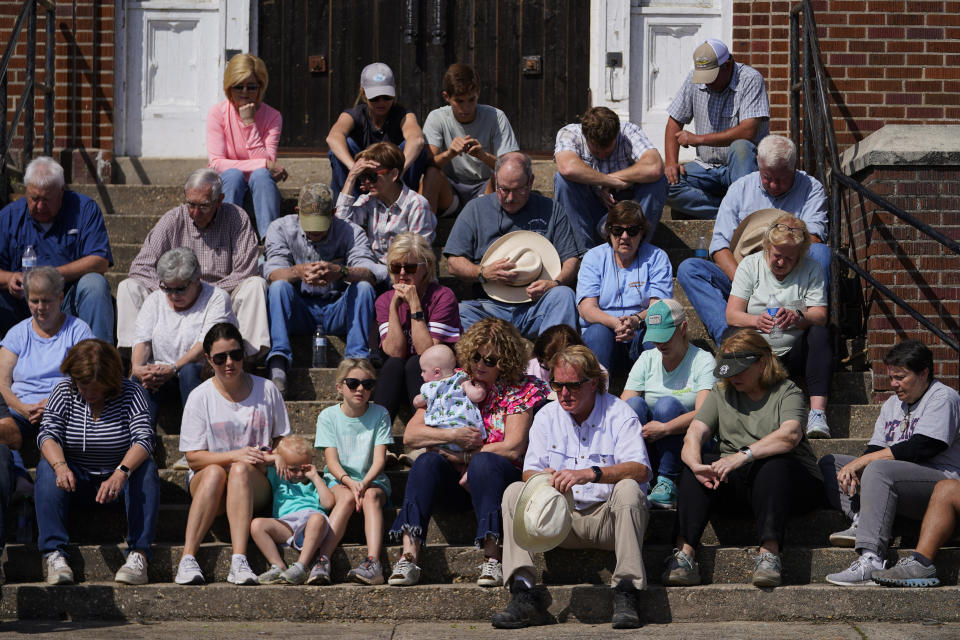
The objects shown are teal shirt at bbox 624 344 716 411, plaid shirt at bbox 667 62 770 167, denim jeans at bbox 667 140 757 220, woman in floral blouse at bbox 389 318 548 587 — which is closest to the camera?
woman in floral blouse at bbox 389 318 548 587

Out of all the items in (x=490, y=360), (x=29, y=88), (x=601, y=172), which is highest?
(x=29, y=88)

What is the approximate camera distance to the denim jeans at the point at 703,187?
856 cm

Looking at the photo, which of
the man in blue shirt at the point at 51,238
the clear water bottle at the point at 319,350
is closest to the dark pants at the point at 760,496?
the clear water bottle at the point at 319,350

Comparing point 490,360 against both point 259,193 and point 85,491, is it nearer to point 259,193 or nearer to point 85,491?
point 85,491

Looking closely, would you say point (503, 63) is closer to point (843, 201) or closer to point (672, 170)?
point (672, 170)

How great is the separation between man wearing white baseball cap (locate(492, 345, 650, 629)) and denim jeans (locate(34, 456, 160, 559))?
1.68 m

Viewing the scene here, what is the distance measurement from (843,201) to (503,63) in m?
2.99

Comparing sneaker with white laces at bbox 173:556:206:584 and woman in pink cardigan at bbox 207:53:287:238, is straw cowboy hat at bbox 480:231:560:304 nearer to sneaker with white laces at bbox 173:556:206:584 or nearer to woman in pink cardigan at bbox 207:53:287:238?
woman in pink cardigan at bbox 207:53:287:238

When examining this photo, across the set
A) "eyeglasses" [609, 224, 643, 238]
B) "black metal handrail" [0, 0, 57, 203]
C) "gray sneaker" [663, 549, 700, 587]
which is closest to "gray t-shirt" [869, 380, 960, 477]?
"gray sneaker" [663, 549, 700, 587]

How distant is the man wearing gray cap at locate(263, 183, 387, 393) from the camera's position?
23.7 ft

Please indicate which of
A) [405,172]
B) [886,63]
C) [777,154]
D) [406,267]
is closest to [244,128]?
[405,172]

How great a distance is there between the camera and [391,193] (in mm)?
7988

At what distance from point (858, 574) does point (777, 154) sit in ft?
9.41

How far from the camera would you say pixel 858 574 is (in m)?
5.76
